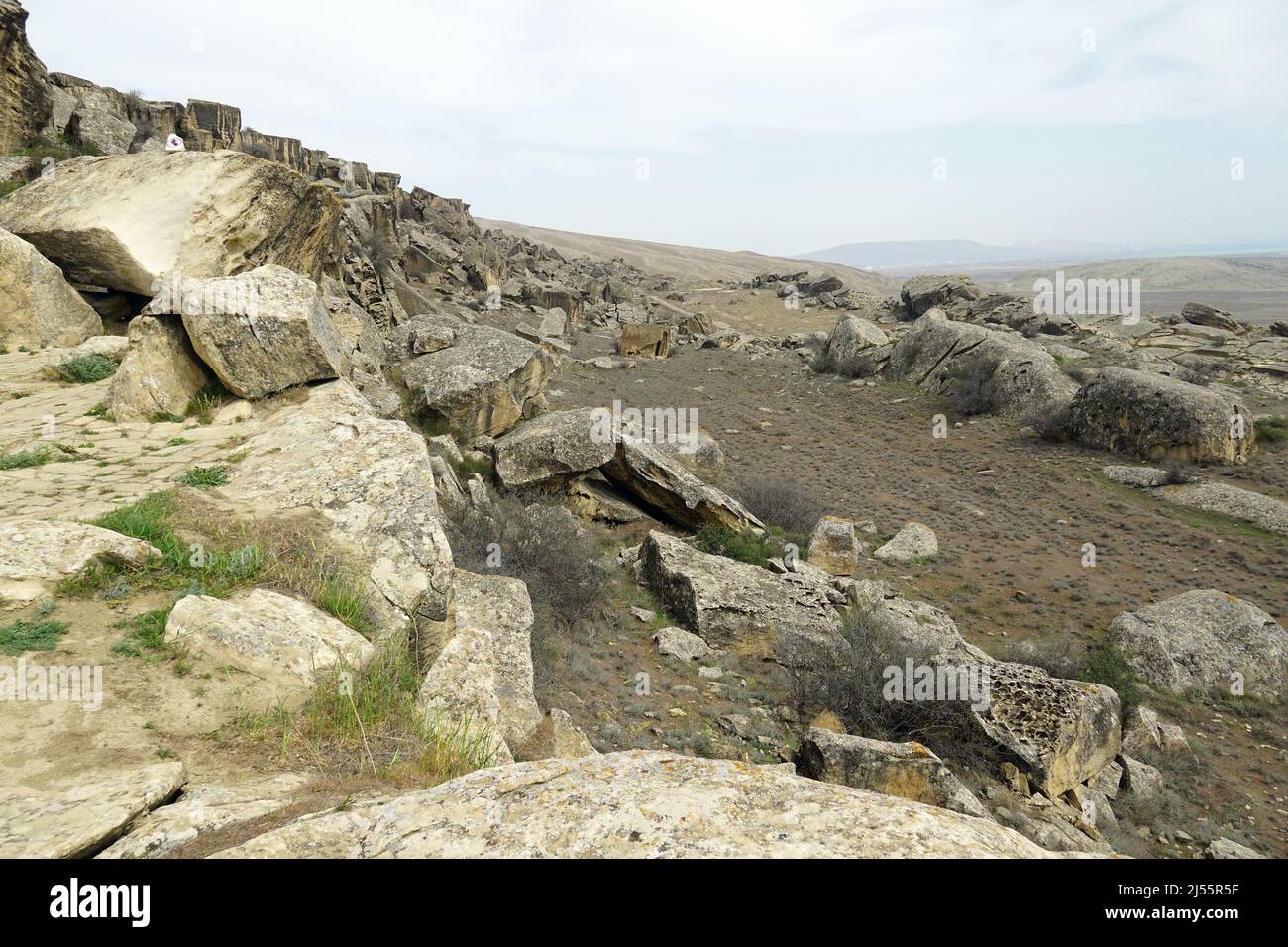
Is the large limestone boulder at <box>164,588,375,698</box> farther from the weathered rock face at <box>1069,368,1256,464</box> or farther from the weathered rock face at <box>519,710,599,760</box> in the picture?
the weathered rock face at <box>1069,368,1256,464</box>

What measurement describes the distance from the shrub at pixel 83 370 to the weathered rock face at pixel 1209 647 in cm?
1386

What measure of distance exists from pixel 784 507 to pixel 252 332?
9.39 meters

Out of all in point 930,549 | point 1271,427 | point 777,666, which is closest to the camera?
point 777,666

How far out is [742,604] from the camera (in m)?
8.91

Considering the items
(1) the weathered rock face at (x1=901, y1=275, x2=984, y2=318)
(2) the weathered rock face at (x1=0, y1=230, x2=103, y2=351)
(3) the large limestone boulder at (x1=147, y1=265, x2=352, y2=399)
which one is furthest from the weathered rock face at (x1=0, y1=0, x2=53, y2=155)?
A: (1) the weathered rock face at (x1=901, y1=275, x2=984, y2=318)

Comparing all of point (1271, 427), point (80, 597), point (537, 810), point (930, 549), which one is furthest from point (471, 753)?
point (1271, 427)

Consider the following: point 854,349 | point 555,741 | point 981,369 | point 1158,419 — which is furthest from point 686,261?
point 555,741

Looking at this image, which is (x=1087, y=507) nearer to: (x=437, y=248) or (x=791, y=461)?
(x=791, y=461)

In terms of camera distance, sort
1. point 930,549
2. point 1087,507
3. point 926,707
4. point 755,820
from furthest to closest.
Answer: point 1087,507 < point 930,549 < point 926,707 < point 755,820

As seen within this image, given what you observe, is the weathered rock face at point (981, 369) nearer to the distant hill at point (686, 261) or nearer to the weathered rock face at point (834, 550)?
the weathered rock face at point (834, 550)

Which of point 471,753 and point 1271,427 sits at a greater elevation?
point 1271,427
